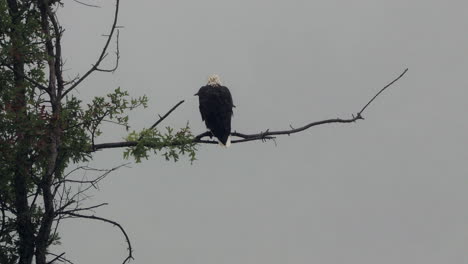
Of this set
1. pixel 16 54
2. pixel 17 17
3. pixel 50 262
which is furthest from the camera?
pixel 17 17

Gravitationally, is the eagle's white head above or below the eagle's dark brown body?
above

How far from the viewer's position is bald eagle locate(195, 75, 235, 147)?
38.4 feet

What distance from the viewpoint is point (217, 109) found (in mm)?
12352

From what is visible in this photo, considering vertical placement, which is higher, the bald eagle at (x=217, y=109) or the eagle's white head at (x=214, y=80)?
the eagle's white head at (x=214, y=80)

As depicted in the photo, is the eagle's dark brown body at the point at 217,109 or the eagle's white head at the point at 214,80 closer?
Result: the eagle's dark brown body at the point at 217,109

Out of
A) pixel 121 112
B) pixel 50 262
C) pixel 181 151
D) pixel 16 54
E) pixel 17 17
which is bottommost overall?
pixel 50 262

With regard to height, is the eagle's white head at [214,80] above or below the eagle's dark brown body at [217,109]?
above

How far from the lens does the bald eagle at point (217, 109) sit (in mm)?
11703

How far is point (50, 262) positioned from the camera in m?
8.30

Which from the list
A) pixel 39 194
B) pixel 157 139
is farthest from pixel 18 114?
pixel 157 139

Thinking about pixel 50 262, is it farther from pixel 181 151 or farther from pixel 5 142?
pixel 181 151

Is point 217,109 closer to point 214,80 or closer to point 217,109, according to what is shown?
point 217,109

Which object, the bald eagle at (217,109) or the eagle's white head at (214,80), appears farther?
the eagle's white head at (214,80)

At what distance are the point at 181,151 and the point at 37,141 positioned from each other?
6.16 ft
